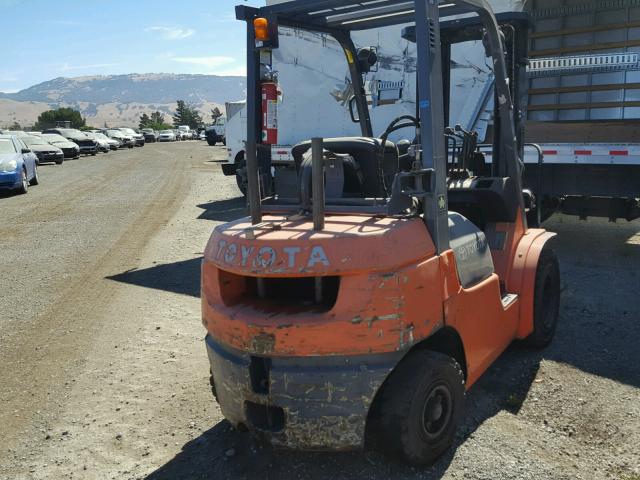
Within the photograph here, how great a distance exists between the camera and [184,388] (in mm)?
4164

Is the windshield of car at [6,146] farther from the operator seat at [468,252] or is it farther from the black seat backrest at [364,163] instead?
the operator seat at [468,252]

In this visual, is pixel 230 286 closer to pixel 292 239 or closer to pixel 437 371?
pixel 292 239

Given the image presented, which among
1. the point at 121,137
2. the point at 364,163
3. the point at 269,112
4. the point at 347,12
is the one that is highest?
the point at 347,12

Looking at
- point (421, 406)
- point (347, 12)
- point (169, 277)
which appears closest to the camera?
point (421, 406)

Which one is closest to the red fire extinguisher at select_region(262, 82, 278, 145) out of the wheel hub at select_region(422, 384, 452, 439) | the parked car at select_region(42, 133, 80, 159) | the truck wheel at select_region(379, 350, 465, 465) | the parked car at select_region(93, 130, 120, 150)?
the truck wheel at select_region(379, 350, 465, 465)

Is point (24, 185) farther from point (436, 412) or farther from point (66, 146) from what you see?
point (66, 146)

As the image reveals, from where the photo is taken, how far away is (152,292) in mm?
6469

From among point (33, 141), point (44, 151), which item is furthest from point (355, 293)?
point (33, 141)

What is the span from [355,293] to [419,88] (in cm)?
116

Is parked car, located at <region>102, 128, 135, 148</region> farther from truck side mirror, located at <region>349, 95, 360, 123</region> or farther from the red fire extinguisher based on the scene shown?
the red fire extinguisher

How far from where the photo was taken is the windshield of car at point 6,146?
15562 millimetres

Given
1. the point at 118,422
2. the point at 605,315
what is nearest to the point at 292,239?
the point at 118,422

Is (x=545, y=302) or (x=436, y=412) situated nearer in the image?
(x=436, y=412)

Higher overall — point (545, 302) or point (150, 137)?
point (150, 137)
